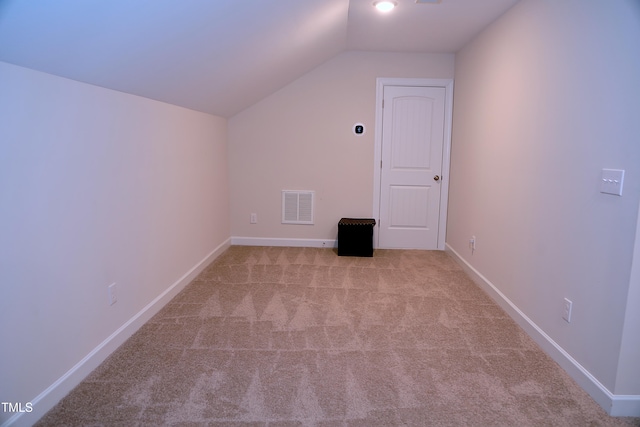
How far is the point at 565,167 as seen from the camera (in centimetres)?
235

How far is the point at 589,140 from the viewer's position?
2.13 metres

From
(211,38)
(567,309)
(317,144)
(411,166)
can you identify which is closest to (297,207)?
(317,144)

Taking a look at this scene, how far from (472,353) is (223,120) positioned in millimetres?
3610

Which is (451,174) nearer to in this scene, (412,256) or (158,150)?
(412,256)

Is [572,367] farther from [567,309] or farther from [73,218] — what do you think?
[73,218]

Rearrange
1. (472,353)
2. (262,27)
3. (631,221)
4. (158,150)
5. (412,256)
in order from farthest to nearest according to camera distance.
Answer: (412,256)
(158,150)
(262,27)
(472,353)
(631,221)

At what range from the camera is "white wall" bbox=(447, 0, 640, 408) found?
1901 mm

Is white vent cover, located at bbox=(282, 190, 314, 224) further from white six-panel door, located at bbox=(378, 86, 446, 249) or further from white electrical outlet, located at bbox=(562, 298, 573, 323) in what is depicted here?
white electrical outlet, located at bbox=(562, 298, 573, 323)

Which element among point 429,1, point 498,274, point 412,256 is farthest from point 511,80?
point 412,256

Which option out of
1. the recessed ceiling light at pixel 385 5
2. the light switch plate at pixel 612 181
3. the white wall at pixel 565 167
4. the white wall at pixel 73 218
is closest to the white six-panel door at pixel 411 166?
the white wall at pixel 565 167

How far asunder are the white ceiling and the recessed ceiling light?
0.17 ft

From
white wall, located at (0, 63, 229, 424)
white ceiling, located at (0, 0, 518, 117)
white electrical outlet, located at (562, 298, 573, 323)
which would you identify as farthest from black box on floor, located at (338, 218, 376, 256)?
white electrical outlet, located at (562, 298, 573, 323)

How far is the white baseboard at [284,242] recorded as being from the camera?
5.07m

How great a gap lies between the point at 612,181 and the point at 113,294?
276cm
